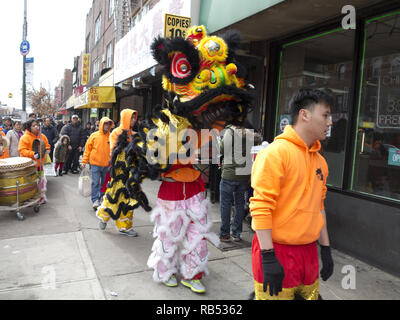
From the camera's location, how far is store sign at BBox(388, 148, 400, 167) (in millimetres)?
4234

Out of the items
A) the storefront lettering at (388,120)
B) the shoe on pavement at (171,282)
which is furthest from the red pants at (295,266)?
the storefront lettering at (388,120)

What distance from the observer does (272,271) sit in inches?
72.1

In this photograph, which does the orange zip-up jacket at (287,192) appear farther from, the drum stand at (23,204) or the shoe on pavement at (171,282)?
the drum stand at (23,204)

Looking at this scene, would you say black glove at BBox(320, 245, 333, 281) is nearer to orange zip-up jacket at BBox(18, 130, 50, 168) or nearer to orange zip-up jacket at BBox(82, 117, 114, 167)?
orange zip-up jacket at BBox(82, 117, 114, 167)

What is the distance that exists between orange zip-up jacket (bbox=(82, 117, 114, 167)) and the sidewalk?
52.6 inches

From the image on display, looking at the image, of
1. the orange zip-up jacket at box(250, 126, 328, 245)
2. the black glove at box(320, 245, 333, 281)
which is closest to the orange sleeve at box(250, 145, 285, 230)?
the orange zip-up jacket at box(250, 126, 328, 245)

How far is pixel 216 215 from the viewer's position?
6320 mm

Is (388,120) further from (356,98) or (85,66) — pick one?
(85,66)

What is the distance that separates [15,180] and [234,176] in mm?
3794

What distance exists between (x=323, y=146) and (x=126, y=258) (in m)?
3.52

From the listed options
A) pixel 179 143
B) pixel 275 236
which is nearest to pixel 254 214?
pixel 275 236

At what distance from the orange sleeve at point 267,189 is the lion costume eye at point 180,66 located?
4.62ft

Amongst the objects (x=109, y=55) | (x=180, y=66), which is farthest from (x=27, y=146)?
(x=109, y=55)

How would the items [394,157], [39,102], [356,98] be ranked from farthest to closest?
[39,102] < [356,98] < [394,157]
